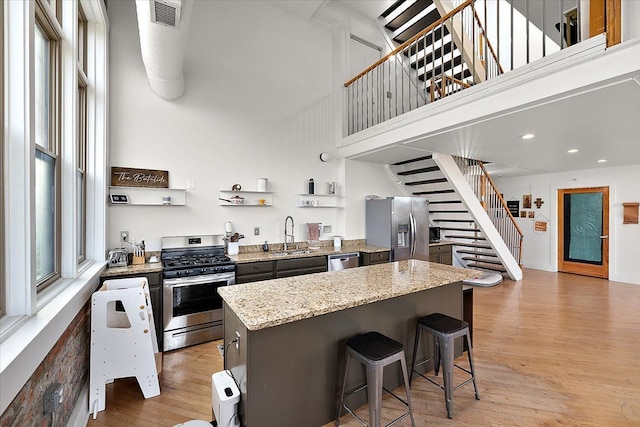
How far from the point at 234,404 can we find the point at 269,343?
39 cm

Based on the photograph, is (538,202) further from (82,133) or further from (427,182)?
(82,133)

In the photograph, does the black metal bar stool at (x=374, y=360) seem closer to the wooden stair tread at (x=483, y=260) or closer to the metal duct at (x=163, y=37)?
the metal duct at (x=163, y=37)

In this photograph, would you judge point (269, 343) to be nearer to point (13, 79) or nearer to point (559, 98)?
point (13, 79)

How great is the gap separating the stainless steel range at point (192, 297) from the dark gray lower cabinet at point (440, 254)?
4.02m

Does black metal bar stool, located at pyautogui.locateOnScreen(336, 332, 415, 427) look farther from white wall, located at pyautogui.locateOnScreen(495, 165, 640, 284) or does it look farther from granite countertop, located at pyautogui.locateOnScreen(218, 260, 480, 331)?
white wall, located at pyautogui.locateOnScreen(495, 165, 640, 284)

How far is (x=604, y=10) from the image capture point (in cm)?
228

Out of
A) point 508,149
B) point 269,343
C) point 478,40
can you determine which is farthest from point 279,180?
point 478,40

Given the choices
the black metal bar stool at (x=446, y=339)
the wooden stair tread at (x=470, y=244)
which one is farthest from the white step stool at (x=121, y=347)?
the wooden stair tread at (x=470, y=244)

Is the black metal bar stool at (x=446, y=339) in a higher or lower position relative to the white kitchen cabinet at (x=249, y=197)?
lower

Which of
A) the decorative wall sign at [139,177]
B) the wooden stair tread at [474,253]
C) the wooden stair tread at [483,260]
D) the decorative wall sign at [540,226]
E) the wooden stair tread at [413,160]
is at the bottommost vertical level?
the wooden stair tread at [483,260]

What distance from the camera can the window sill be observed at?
1.07 m

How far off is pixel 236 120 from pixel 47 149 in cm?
265

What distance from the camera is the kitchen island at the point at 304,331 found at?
166 centimetres

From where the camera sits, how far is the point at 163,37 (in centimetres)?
241
